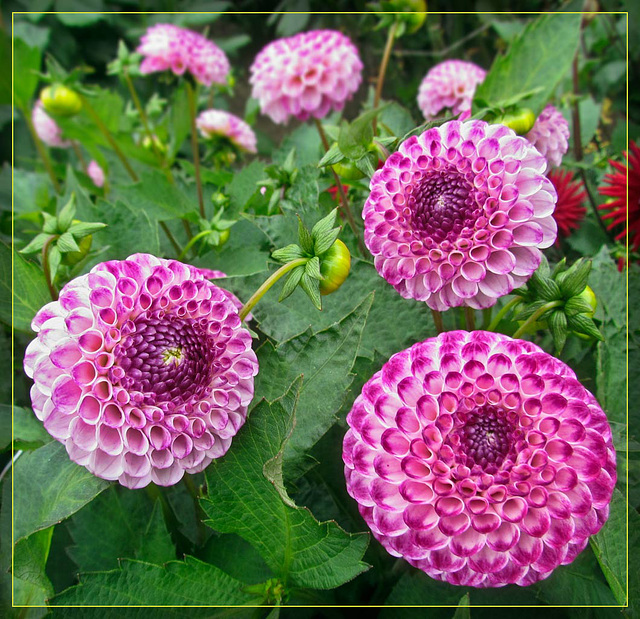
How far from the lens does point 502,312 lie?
1.35 feet

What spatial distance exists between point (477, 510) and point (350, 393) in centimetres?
12

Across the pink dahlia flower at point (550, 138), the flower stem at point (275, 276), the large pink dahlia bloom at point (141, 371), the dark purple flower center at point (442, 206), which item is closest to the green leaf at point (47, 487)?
the large pink dahlia bloom at point (141, 371)

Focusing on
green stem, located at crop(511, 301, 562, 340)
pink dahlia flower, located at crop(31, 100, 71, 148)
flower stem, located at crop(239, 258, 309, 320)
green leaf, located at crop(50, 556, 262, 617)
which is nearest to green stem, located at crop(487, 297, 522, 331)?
green stem, located at crop(511, 301, 562, 340)

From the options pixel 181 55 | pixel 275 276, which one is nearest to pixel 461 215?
pixel 275 276

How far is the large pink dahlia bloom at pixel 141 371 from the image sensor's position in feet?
1.07

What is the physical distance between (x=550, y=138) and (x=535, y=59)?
152mm

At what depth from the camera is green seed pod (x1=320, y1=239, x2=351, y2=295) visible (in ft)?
1.23

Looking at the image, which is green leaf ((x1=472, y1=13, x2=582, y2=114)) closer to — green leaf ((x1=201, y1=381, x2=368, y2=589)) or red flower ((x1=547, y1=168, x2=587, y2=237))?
red flower ((x1=547, y1=168, x2=587, y2=237))

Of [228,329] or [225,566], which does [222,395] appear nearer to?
[228,329]

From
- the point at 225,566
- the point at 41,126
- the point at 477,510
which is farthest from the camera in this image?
the point at 41,126

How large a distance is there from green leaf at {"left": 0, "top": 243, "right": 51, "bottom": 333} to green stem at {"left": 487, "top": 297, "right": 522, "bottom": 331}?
1.04ft

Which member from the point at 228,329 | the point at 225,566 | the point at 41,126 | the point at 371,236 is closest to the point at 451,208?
the point at 371,236

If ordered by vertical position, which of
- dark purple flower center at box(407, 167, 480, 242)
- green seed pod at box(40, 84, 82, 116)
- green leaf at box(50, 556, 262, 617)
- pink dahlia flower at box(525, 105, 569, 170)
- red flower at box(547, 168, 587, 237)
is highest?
dark purple flower center at box(407, 167, 480, 242)

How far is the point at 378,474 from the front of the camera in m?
0.31
